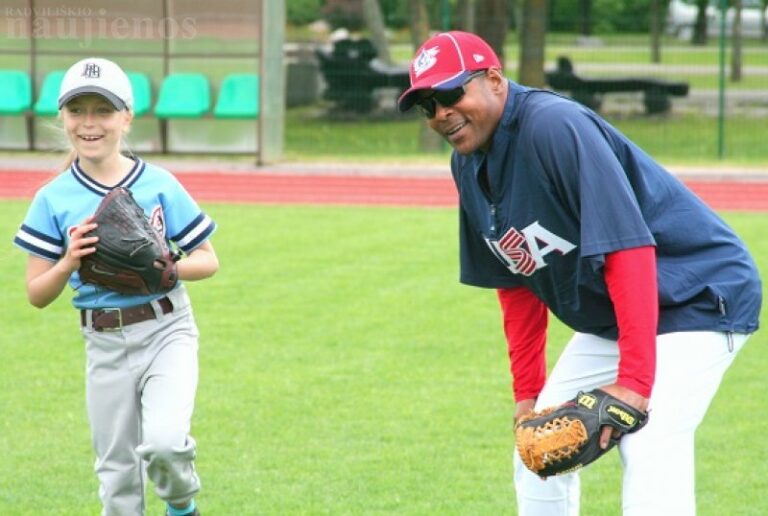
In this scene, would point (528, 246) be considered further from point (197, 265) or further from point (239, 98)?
point (239, 98)

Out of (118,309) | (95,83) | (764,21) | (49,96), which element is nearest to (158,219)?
(118,309)

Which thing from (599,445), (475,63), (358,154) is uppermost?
(475,63)

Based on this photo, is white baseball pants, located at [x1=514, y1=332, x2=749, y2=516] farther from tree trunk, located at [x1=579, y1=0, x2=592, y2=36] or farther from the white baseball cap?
tree trunk, located at [x1=579, y1=0, x2=592, y2=36]

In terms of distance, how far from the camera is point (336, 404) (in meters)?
7.80

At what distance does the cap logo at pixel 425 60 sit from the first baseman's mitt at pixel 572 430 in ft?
3.56

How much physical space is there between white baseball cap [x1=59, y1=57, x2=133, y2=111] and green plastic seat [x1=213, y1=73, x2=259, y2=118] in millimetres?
16799

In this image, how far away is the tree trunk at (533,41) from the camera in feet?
82.7

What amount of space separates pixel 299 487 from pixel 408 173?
14.5 metres

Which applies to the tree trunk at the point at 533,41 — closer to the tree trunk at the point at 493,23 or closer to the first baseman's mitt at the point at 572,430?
the tree trunk at the point at 493,23

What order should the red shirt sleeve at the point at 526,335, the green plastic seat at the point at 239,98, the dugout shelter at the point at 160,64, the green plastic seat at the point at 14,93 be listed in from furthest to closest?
1. the green plastic seat at the point at 14,93
2. the dugout shelter at the point at 160,64
3. the green plastic seat at the point at 239,98
4. the red shirt sleeve at the point at 526,335

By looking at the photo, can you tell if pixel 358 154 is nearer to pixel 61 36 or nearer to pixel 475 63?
pixel 61 36

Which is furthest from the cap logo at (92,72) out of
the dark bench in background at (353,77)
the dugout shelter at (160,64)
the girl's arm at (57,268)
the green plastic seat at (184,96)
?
the dark bench in background at (353,77)

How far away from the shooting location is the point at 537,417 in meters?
4.39

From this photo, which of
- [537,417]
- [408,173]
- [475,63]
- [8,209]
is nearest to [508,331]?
[537,417]
